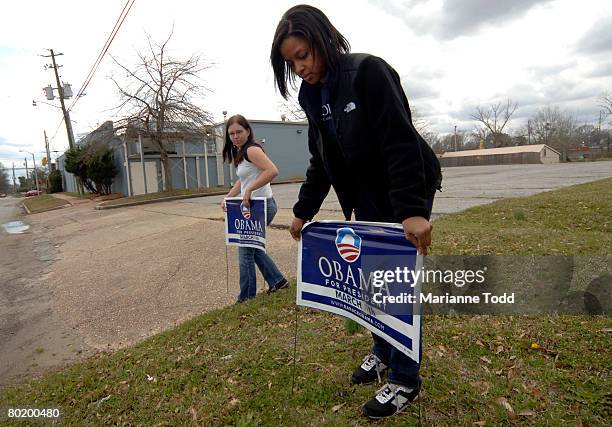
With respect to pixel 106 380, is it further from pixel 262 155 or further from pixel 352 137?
pixel 352 137

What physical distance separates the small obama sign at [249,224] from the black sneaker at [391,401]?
6.84 feet

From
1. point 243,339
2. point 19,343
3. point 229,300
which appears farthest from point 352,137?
point 19,343

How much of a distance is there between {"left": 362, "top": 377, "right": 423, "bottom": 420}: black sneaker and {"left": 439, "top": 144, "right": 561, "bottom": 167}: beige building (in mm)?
51082

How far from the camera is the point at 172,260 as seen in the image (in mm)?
6988

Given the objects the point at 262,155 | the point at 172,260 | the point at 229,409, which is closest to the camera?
the point at 229,409

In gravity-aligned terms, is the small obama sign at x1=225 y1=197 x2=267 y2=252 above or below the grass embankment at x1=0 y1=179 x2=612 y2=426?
above

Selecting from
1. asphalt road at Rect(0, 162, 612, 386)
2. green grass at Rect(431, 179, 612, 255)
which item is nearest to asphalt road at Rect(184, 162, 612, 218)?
asphalt road at Rect(0, 162, 612, 386)

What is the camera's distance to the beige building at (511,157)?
157 ft

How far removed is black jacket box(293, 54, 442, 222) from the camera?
5.46ft

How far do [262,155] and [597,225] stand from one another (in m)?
5.38

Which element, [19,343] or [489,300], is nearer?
[489,300]

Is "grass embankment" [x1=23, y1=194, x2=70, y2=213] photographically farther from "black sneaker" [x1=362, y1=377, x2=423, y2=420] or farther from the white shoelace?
"black sneaker" [x1=362, y1=377, x2=423, y2=420]

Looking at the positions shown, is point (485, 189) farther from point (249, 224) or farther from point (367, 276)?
point (367, 276)

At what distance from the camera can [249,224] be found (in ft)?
12.8
